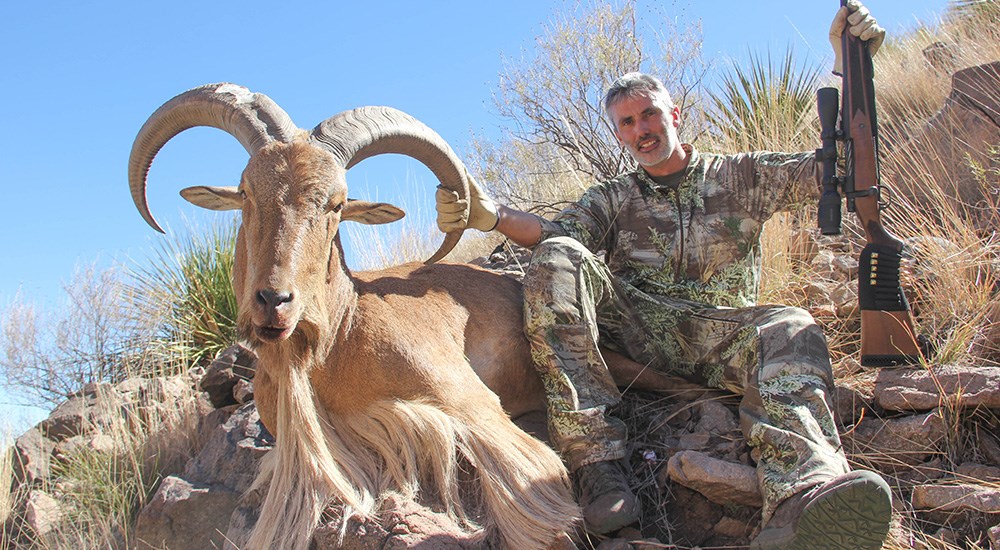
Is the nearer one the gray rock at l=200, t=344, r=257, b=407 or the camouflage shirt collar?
the camouflage shirt collar

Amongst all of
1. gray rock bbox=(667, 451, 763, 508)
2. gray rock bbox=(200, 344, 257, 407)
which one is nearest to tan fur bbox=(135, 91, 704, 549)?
gray rock bbox=(667, 451, 763, 508)

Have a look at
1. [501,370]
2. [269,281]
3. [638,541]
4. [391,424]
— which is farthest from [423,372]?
[638,541]

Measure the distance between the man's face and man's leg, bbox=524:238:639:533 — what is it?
2.78 ft

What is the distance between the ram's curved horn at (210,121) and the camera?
12.3ft

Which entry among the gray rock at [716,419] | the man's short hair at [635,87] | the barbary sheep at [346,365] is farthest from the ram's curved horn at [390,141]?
the gray rock at [716,419]

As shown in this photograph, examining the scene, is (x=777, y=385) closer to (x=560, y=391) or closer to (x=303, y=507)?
(x=560, y=391)

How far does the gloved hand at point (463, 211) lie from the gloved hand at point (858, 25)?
1.97m

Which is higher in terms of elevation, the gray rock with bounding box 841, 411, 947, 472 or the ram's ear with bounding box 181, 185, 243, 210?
the ram's ear with bounding box 181, 185, 243, 210

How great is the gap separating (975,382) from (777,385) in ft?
3.23

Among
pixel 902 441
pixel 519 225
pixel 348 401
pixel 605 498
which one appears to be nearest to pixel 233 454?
pixel 348 401

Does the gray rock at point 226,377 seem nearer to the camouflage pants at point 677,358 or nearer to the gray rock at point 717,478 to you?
the camouflage pants at point 677,358

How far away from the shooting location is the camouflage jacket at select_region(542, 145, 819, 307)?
4249mm

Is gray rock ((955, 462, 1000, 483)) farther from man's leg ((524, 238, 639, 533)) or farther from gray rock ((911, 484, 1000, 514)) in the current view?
man's leg ((524, 238, 639, 533))

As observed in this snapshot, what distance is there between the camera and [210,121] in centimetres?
408
